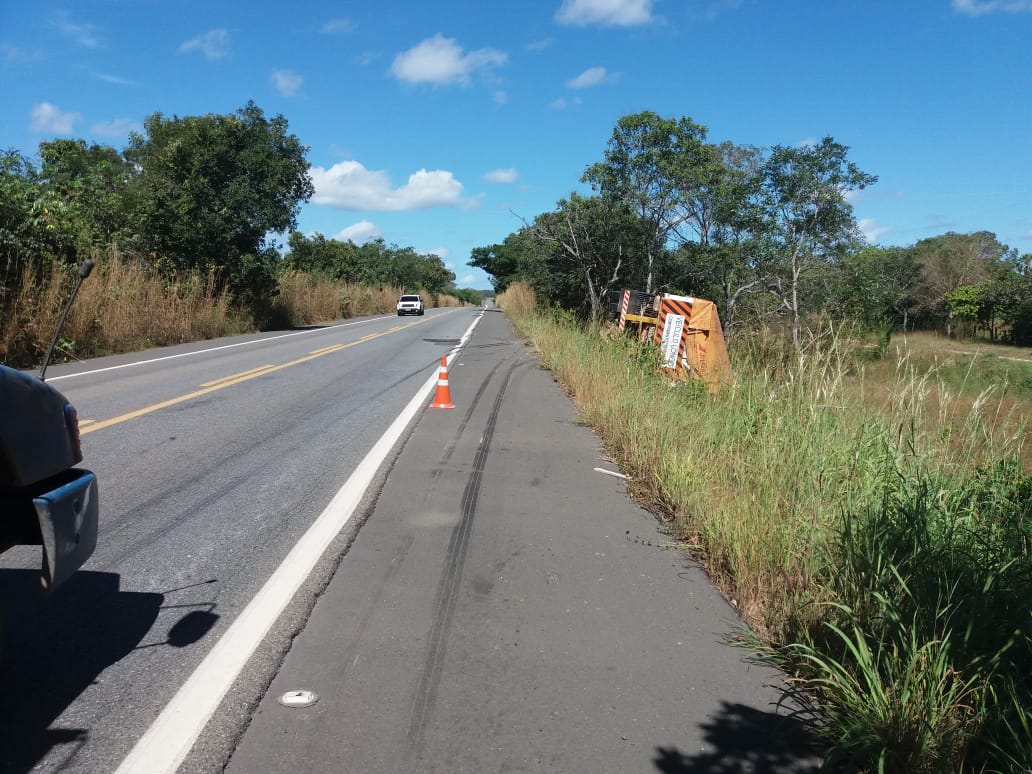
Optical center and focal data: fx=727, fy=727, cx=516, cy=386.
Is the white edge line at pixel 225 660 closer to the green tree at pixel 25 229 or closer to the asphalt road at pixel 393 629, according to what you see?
the asphalt road at pixel 393 629

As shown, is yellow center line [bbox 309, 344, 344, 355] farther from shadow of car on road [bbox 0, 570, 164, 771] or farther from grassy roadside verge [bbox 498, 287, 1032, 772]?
shadow of car on road [bbox 0, 570, 164, 771]

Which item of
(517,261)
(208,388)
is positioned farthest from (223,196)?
(517,261)

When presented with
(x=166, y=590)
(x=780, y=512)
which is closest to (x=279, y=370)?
(x=166, y=590)

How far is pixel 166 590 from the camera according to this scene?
401 cm

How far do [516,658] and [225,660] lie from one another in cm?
132

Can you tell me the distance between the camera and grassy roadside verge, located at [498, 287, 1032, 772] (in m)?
2.72

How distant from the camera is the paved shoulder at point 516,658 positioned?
274 cm

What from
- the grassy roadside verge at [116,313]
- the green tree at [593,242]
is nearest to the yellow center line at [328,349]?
the grassy roadside verge at [116,313]

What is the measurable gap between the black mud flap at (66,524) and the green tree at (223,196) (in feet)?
77.2

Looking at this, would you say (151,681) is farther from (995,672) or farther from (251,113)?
(251,113)

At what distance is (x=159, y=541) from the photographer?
4.72 m

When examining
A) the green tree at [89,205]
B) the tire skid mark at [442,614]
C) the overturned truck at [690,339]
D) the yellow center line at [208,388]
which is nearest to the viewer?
the tire skid mark at [442,614]

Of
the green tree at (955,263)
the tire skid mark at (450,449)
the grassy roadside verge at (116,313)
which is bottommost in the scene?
the tire skid mark at (450,449)

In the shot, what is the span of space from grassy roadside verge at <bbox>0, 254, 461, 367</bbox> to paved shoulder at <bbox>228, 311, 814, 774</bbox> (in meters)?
11.8
